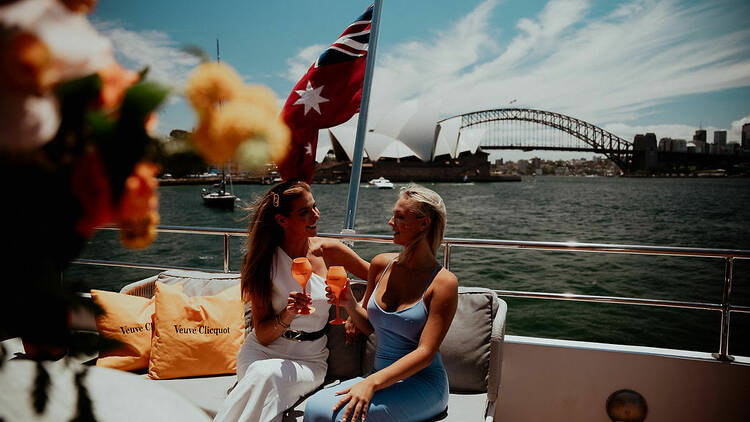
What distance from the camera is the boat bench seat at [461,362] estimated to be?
218cm

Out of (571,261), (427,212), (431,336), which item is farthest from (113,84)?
(571,261)

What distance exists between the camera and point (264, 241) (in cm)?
235

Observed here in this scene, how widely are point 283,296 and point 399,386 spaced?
31.0 inches

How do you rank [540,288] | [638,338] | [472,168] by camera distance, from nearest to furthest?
[638,338] → [540,288] → [472,168]

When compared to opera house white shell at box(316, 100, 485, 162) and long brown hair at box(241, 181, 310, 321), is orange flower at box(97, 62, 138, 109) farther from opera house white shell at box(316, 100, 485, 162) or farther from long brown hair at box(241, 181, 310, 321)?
opera house white shell at box(316, 100, 485, 162)

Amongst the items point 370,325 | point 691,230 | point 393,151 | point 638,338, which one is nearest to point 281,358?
point 370,325

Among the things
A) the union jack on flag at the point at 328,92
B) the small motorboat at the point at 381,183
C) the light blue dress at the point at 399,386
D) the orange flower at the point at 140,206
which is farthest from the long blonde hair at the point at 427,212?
the small motorboat at the point at 381,183

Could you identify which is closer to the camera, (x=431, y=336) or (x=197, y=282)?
(x=431, y=336)

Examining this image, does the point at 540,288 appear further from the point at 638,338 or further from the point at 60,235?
the point at 60,235

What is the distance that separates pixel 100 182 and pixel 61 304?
4.4 inches

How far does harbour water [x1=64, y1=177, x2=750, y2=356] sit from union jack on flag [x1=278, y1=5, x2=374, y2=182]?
0.74 metres

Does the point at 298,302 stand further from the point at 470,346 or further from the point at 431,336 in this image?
the point at 470,346

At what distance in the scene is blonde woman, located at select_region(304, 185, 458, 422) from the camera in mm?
1759

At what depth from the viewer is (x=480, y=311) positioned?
244cm
